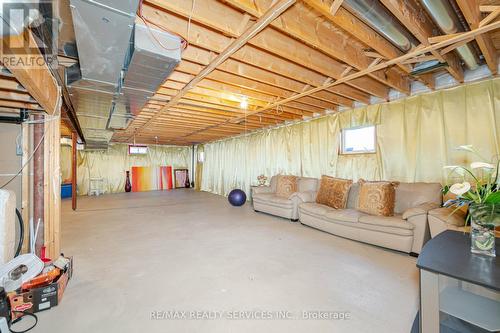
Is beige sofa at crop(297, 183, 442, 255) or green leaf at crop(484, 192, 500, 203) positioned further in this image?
beige sofa at crop(297, 183, 442, 255)

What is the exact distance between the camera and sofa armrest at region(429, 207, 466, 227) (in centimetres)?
238

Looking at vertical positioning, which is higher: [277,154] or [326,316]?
[277,154]

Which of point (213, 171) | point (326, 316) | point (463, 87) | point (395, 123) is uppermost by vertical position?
point (463, 87)

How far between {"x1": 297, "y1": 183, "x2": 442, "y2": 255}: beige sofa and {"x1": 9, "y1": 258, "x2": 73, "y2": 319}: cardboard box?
134 inches

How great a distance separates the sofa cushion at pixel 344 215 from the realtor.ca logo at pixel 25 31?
3.75 meters

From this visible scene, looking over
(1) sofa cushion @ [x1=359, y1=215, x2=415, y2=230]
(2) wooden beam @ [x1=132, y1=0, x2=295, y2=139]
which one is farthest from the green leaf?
(2) wooden beam @ [x1=132, y1=0, x2=295, y2=139]

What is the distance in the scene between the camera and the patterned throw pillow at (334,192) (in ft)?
12.1

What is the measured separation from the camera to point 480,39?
79.0 inches

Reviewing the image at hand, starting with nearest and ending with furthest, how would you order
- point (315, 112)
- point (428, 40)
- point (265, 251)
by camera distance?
Result: point (428, 40)
point (265, 251)
point (315, 112)

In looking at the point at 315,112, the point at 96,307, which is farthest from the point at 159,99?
the point at 315,112

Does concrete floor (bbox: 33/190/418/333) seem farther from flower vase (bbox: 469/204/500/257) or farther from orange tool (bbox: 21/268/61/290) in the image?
flower vase (bbox: 469/204/500/257)

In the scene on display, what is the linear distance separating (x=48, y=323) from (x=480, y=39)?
4.48m

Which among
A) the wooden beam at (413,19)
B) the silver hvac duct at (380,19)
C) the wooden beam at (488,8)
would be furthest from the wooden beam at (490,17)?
the silver hvac duct at (380,19)

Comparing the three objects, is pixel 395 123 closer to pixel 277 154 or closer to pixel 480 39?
pixel 480 39
